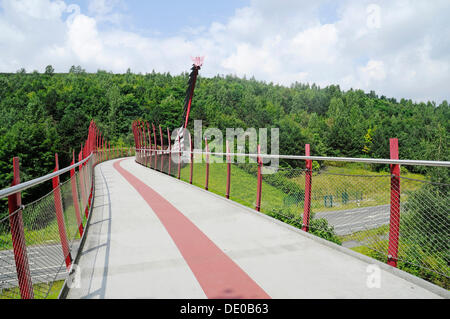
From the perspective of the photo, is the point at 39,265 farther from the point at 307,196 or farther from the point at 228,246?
the point at 307,196

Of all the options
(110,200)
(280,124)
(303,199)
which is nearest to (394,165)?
(303,199)

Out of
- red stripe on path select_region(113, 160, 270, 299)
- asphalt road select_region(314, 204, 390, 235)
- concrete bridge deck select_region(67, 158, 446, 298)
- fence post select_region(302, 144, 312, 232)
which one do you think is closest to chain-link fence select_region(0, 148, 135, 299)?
concrete bridge deck select_region(67, 158, 446, 298)

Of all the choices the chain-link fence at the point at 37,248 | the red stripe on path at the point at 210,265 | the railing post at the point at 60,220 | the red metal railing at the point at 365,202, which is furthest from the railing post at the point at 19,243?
the red metal railing at the point at 365,202

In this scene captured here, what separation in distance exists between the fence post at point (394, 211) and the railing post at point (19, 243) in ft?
11.7

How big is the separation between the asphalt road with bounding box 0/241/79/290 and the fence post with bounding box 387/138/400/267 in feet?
11.7

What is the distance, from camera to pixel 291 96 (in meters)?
155

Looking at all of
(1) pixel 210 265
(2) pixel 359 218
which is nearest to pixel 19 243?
(1) pixel 210 265

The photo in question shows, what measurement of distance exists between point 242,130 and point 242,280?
9170 centimetres

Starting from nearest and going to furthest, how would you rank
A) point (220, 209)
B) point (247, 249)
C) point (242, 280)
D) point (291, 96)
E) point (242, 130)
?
point (242, 280), point (247, 249), point (220, 209), point (242, 130), point (291, 96)

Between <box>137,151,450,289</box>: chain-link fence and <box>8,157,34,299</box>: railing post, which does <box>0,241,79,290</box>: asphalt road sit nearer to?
<box>8,157,34,299</box>: railing post

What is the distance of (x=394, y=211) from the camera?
11.7 feet

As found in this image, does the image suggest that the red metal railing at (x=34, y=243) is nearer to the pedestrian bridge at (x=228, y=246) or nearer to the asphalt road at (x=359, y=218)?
the pedestrian bridge at (x=228, y=246)

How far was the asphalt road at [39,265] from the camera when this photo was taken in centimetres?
221

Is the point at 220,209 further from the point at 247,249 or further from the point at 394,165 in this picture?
the point at 394,165
